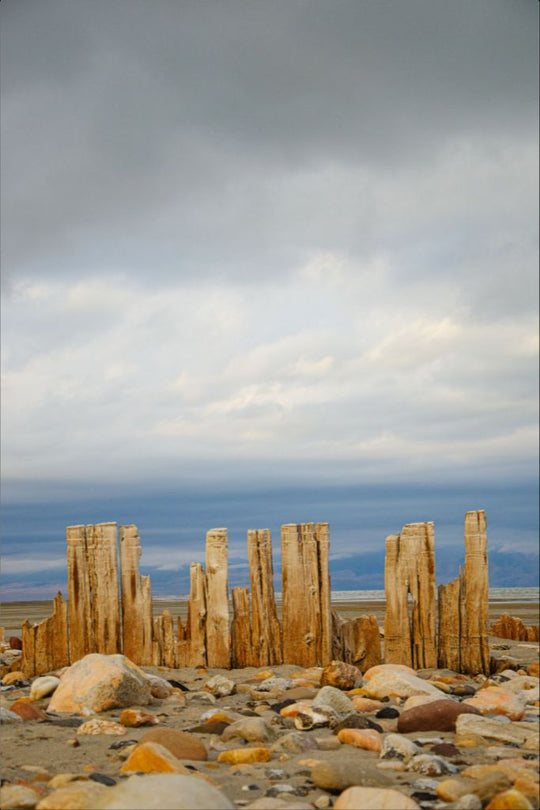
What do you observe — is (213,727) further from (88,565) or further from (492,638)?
(492,638)

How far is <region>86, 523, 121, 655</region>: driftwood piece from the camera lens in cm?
960

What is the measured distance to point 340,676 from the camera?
8.54 m

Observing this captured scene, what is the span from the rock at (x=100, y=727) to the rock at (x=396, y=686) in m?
2.54

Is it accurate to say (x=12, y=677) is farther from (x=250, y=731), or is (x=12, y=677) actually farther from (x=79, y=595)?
(x=250, y=731)

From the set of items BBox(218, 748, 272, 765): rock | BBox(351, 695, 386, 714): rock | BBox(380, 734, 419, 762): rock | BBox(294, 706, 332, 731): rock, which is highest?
BBox(380, 734, 419, 762): rock

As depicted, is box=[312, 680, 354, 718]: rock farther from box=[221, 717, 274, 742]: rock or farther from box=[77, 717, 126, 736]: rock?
box=[77, 717, 126, 736]: rock

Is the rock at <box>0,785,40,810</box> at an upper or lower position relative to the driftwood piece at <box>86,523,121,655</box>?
lower

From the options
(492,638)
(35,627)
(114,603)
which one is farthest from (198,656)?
(492,638)

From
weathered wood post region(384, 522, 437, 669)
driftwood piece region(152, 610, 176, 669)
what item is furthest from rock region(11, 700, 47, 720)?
weathered wood post region(384, 522, 437, 669)

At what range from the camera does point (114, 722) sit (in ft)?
22.3

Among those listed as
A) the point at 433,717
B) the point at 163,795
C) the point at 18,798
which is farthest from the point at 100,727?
the point at 163,795

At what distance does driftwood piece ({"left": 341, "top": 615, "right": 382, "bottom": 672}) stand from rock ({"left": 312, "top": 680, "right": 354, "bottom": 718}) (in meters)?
2.71

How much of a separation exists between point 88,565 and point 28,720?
9.03ft

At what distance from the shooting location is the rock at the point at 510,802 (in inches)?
180
